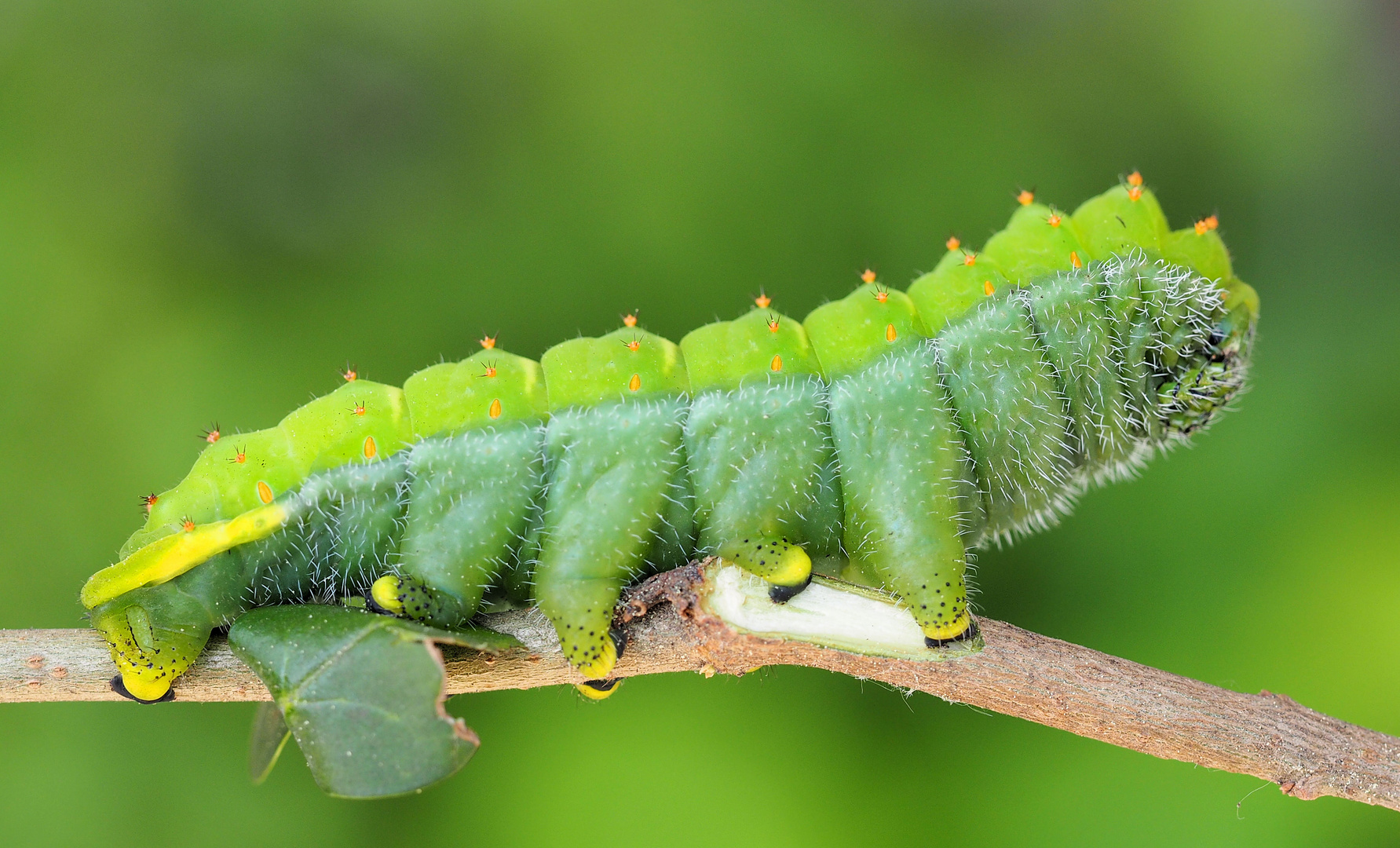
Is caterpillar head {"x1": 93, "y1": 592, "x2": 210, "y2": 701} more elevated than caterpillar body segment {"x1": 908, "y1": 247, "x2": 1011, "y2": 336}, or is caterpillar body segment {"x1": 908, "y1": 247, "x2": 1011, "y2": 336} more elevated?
caterpillar body segment {"x1": 908, "y1": 247, "x2": 1011, "y2": 336}

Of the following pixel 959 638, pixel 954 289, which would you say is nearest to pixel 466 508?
pixel 959 638

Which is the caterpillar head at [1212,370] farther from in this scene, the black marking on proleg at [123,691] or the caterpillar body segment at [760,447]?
the black marking on proleg at [123,691]

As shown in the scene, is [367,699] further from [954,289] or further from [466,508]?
[954,289]

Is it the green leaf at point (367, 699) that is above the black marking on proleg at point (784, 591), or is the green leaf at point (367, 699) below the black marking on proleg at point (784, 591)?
below

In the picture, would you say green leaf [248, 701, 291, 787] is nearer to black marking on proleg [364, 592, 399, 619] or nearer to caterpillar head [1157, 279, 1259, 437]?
black marking on proleg [364, 592, 399, 619]

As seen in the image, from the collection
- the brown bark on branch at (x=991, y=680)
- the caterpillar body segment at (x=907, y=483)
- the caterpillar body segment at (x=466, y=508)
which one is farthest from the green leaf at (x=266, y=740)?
the caterpillar body segment at (x=907, y=483)

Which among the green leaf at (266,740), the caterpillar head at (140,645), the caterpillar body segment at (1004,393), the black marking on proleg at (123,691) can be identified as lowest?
the green leaf at (266,740)

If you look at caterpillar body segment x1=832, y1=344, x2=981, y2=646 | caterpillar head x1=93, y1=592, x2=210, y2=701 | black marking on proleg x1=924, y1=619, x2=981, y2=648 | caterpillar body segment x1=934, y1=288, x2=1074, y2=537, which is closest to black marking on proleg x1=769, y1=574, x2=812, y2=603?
caterpillar body segment x1=832, y1=344, x2=981, y2=646
